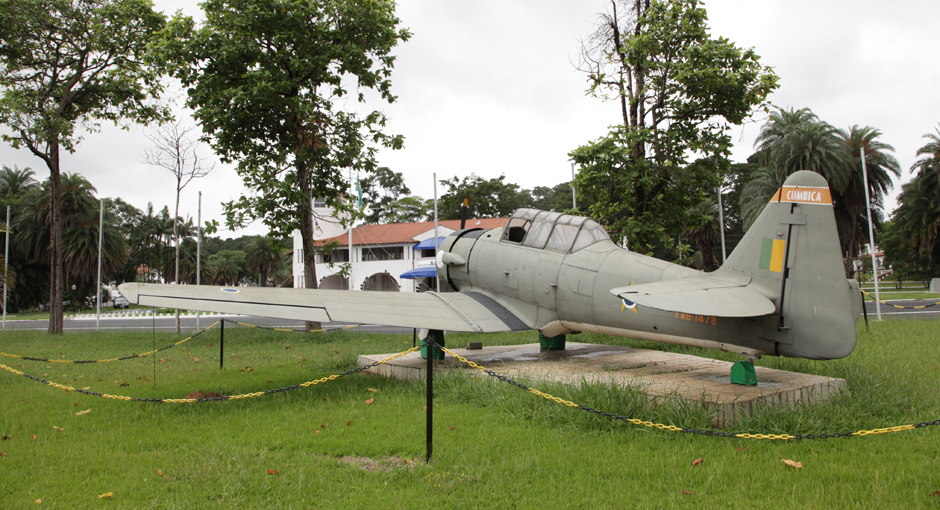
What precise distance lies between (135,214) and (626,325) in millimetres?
78077

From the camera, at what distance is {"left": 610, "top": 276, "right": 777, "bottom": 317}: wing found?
16.4 ft

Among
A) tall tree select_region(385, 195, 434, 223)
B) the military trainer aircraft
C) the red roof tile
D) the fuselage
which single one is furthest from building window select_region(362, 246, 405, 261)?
the military trainer aircraft

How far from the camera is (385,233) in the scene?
42.3m

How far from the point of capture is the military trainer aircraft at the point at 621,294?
5.35m

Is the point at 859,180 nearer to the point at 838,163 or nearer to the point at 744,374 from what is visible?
the point at 838,163

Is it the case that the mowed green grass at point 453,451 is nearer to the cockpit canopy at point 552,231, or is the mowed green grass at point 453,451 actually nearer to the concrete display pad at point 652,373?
the concrete display pad at point 652,373

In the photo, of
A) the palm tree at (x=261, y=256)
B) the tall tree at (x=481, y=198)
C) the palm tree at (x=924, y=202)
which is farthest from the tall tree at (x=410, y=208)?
the palm tree at (x=924, y=202)

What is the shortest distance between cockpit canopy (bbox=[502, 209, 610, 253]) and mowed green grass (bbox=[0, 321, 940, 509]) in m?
2.50

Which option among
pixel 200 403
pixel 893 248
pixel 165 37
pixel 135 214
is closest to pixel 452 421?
pixel 200 403

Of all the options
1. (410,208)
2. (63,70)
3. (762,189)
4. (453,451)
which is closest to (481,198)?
(410,208)

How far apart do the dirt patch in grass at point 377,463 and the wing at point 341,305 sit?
7.43 ft

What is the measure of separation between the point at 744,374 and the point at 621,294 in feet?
7.53

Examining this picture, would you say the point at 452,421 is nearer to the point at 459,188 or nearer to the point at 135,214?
the point at 459,188

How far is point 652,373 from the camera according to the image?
738 centimetres
